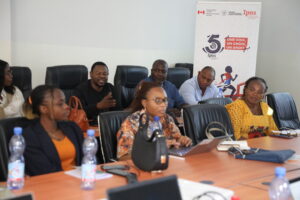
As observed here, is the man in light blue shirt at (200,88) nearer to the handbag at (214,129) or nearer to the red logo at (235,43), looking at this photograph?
the red logo at (235,43)

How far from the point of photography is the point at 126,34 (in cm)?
717

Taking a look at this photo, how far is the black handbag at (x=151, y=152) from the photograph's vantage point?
248 cm

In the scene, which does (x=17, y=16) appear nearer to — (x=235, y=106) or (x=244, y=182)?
(x=235, y=106)

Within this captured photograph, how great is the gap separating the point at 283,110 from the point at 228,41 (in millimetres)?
2213

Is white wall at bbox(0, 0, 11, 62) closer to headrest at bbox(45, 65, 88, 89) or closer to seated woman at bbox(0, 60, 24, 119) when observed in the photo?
headrest at bbox(45, 65, 88, 89)

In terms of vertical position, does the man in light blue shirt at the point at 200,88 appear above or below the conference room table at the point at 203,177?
above

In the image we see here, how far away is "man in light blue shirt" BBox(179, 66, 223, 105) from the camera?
19.4 feet

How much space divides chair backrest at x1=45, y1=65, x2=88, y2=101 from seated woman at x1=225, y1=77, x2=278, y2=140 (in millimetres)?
2025

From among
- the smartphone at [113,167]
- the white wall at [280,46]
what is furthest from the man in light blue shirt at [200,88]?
the smartphone at [113,167]

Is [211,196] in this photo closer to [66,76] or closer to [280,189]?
[280,189]

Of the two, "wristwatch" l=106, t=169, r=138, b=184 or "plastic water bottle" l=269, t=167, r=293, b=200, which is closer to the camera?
"plastic water bottle" l=269, t=167, r=293, b=200

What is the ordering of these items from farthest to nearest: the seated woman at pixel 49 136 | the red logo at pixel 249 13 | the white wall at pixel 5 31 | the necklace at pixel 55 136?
the red logo at pixel 249 13 < the white wall at pixel 5 31 < the necklace at pixel 55 136 < the seated woman at pixel 49 136

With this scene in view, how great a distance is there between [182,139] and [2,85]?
2148mm

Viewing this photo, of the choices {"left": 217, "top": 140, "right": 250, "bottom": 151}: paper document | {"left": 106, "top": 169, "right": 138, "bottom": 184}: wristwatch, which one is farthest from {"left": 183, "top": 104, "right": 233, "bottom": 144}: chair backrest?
{"left": 106, "top": 169, "right": 138, "bottom": 184}: wristwatch
